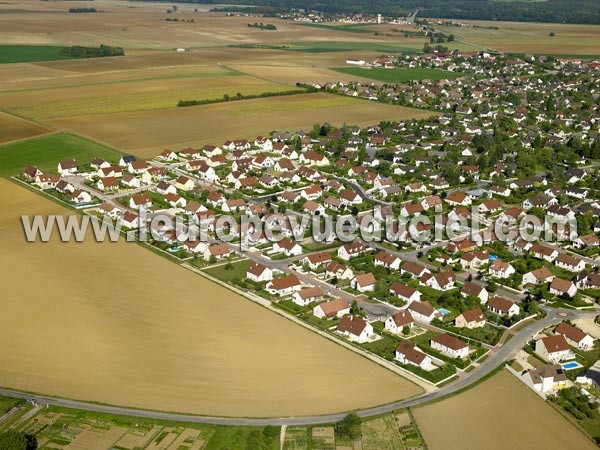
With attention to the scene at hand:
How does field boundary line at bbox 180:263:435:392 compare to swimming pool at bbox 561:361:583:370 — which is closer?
field boundary line at bbox 180:263:435:392

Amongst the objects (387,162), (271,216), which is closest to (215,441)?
(271,216)

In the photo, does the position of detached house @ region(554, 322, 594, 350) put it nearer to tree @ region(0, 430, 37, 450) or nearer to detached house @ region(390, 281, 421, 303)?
detached house @ region(390, 281, 421, 303)

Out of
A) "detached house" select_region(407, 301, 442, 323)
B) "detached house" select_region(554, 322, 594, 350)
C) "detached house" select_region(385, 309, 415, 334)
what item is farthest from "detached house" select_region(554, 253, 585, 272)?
"detached house" select_region(385, 309, 415, 334)

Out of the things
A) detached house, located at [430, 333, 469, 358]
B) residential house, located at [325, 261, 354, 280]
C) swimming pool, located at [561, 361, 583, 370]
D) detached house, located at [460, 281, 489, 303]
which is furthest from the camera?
residential house, located at [325, 261, 354, 280]

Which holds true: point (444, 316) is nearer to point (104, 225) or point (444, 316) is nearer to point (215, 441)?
point (215, 441)

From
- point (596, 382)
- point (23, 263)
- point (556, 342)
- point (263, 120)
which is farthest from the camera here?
point (263, 120)

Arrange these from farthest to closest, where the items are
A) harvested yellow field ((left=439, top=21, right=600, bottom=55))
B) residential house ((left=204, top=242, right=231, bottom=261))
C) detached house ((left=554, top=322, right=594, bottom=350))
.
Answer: harvested yellow field ((left=439, top=21, right=600, bottom=55)) < residential house ((left=204, top=242, right=231, bottom=261)) < detached house ((left=554, top=322, right=594, bottom=350))
